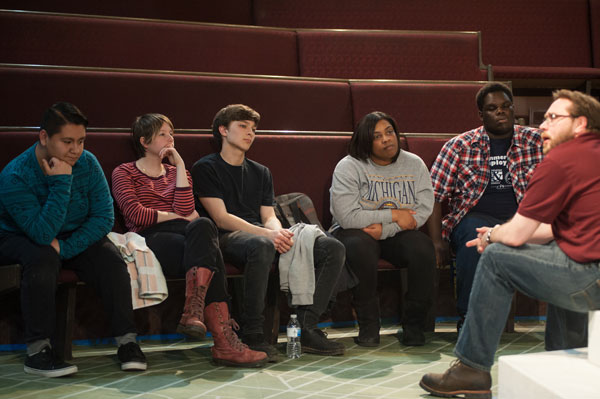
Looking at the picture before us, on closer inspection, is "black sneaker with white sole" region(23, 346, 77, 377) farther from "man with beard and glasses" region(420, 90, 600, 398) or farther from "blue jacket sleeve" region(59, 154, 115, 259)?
"man with beard and glasses" region(420, 90, 600, 398)

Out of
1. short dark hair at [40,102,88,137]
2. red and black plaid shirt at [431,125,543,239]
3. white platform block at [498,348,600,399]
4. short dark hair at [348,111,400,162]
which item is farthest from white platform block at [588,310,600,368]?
short dark hair at [40,102,88,137]

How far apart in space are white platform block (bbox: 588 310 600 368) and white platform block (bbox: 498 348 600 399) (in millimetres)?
15

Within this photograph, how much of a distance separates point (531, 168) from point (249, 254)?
123 cm

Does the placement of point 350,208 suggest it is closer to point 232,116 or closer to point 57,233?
point 232,116

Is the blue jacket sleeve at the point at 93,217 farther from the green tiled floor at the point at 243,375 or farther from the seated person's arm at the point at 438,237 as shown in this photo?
the seated person's arm at the point at 438,237

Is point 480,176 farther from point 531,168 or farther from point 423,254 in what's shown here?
point 423,254

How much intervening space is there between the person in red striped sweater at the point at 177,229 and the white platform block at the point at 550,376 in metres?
0.90

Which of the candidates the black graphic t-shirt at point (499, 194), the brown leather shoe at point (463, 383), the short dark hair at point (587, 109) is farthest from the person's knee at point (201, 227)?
the short dark hair at point (587, 109)

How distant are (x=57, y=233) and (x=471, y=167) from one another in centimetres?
162

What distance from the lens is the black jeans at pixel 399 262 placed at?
8.35ft

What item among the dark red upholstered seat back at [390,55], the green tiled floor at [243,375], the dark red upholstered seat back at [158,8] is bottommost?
the green tiled floor at [243,375]

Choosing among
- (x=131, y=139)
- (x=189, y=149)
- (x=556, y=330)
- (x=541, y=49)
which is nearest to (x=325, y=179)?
(x=189, y=149)

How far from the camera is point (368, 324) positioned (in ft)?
8.28

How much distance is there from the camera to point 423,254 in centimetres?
256
